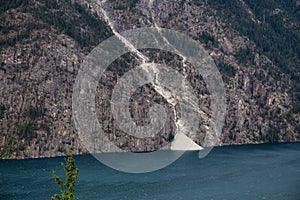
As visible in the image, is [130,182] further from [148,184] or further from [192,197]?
[192,197]

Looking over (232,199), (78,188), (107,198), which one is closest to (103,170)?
(78,188)

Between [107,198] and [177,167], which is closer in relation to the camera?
[107,198]

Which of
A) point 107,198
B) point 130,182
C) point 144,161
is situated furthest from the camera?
point 144,161

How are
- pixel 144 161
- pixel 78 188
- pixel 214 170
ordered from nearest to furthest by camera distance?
pixel 78 188 < pixel 214 170 < pixel 144 161

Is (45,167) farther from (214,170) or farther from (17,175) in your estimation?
(214,170)

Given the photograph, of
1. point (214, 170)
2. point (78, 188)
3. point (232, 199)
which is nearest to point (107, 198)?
point (78, 188)

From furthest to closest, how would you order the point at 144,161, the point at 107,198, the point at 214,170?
the point at 144,161 → the point at 214,170 → the point at 107,198
